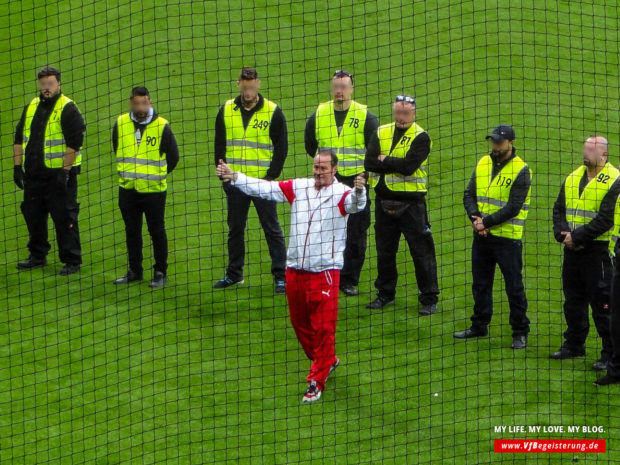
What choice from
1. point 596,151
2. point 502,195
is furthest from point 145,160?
point 596,151

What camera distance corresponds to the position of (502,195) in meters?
8.79

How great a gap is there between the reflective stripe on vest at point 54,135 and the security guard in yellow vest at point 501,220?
3618mm

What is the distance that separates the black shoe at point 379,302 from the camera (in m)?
Result: 9.57

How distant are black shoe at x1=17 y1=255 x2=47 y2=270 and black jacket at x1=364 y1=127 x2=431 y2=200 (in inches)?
125

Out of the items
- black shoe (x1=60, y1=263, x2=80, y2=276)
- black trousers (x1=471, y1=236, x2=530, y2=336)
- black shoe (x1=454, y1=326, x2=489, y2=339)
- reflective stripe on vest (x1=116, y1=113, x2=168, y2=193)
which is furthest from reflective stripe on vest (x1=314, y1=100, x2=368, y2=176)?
black shoe (x1=60, y1=263, x2=80, y2=276)

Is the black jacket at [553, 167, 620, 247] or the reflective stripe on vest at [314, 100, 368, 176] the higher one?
the reflective stripe on vest at [314, 100, 368, 176]

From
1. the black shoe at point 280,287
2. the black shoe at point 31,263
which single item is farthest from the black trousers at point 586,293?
the black shoe at point 31,263

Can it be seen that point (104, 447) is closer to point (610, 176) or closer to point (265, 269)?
point (265, 269)

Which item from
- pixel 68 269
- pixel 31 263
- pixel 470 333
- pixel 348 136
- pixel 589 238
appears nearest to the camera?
pixel 589 238

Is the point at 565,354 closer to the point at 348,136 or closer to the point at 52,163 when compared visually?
the point at 348,136

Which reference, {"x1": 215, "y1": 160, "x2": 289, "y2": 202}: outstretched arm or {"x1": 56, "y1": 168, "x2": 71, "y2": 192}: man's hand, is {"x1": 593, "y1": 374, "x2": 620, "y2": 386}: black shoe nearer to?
{"x1": 215, "y1": 160, "x2": 289, "y2": 202}: outstretched arm

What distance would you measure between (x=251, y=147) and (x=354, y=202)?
1.92 m

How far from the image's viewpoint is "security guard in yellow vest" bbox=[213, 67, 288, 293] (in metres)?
9.69

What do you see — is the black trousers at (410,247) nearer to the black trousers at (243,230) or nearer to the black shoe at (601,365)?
the black trousers at (243,230)
